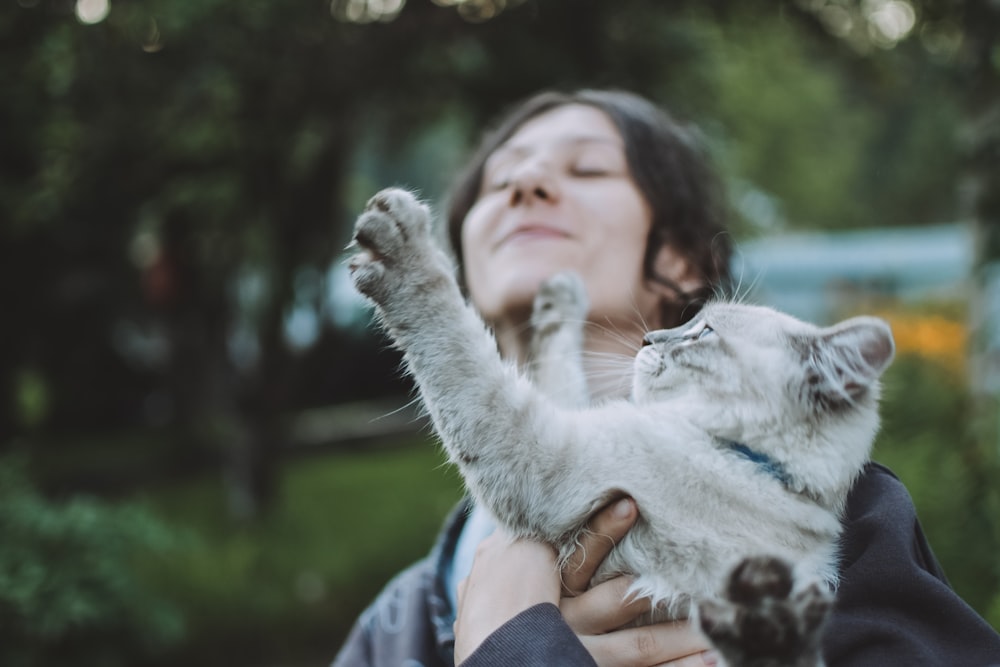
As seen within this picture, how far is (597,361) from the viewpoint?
100 inches

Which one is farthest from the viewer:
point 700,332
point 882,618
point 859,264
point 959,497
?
point 859,264

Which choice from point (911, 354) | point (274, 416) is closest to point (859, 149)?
point (911, 354)

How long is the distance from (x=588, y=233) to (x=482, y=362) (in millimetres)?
742

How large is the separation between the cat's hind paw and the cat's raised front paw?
640mm

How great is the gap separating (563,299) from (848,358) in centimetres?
89

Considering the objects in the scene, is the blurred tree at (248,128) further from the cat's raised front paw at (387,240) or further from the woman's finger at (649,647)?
the woman's finger at (649,647)

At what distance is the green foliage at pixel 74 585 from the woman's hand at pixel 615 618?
2618 millimetres

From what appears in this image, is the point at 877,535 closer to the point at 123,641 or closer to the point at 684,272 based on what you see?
the point at 684,272

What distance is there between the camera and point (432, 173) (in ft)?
68.8

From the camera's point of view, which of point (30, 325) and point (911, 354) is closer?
point (911, 354)

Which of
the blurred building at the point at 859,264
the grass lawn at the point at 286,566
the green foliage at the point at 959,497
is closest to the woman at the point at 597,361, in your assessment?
the green foliage at the point at 959,497

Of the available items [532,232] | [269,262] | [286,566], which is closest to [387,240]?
[532,232]

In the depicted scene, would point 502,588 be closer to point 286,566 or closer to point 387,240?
point 387,240

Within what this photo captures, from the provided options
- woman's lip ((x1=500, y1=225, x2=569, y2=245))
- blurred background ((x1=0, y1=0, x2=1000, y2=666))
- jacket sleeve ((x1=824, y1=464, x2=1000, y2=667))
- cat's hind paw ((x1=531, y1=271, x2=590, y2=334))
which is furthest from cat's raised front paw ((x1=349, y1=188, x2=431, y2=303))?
jacket sleeve ((x1=824, y1=464, x2=1000, y2=667))
